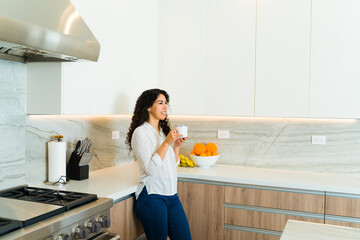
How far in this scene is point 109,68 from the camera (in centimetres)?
254

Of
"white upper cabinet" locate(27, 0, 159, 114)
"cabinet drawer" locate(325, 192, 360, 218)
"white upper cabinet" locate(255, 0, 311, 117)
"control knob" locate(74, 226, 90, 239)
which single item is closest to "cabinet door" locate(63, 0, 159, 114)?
"white upper cabinet" locate(27, 0, 159, 114)

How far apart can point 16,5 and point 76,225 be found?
1066mm

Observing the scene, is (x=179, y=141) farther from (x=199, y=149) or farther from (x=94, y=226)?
(x=94, y=226)

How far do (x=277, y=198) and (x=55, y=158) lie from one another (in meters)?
1.62

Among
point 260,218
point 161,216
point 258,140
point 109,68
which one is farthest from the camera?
point 258,140

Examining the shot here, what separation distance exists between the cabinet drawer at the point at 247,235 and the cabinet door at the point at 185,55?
1050 millimetres

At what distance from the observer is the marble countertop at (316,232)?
1339mm

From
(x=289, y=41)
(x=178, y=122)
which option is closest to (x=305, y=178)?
(x=289, y=41)

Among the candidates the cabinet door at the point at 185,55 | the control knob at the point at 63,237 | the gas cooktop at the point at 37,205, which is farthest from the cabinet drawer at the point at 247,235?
the control knob at the point at 63,237

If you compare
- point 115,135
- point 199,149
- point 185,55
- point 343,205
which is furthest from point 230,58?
point 343,205

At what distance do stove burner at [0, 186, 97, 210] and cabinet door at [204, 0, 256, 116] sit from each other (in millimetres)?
1508

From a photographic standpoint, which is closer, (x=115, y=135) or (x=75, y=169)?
(x=75, y=169)

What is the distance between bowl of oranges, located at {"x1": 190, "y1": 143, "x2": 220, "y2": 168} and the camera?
10.1 feet

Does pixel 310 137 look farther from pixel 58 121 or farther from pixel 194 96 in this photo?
pixel 58 121
